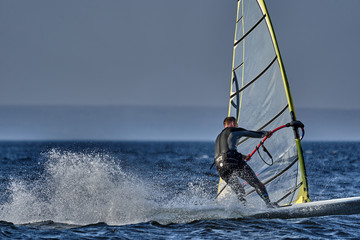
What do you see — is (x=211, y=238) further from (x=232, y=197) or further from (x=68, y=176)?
(x=68, y=176)

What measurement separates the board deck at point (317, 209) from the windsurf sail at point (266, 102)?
0.46 m

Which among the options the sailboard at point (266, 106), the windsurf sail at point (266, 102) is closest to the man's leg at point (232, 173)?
the sailboard at point (266, 106)

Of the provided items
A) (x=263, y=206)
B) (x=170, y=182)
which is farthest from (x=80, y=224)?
(x=170, y=182)

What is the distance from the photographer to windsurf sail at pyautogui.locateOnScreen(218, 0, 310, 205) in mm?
10086

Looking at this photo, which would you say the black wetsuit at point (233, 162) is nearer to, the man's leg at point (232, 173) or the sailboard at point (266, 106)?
the man's leg at point (232, 173)

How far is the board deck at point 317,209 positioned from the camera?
29.8 feet

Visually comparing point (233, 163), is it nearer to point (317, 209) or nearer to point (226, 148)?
point (226, 148)

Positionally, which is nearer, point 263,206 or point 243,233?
point 243,233

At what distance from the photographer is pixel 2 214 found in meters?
9.48

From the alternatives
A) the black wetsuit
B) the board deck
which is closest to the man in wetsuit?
the black wetsuit

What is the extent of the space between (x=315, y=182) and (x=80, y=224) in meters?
10.5

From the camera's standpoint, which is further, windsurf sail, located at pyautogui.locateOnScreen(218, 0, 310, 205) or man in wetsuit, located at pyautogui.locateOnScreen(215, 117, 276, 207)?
windsurf sail, located at pyautogui.locateOnScreen(218, 0, 310, 205)

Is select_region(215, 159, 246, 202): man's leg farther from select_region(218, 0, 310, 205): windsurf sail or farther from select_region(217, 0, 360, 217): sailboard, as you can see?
select_region(218, 0, 310, 205): windsurf sail

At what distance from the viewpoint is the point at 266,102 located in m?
10.4
